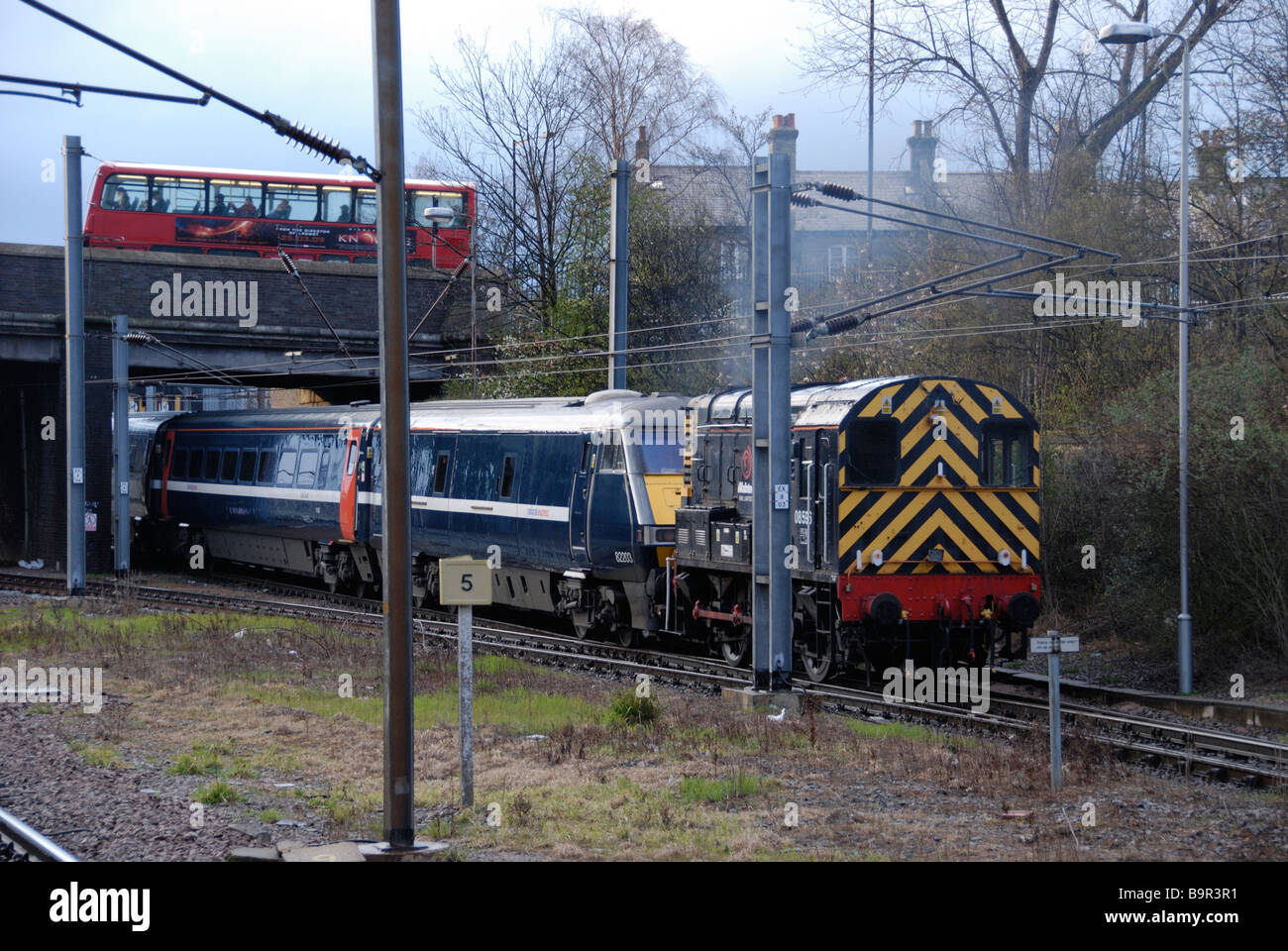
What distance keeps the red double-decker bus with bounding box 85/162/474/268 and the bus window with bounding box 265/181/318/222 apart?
1.0 inches

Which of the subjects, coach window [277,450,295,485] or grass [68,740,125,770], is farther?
coach window [277,450,295,485]

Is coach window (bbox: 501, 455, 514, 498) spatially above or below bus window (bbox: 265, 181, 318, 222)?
below

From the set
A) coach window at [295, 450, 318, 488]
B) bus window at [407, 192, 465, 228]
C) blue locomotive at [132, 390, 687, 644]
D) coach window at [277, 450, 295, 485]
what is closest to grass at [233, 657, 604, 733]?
blue locomotive at [132, 390, 687, 644]

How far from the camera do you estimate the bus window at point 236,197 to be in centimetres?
3584

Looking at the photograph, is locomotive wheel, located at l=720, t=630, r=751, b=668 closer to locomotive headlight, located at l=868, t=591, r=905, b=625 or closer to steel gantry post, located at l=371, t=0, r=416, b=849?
locomotive headlight, located at l=868, t=591, r=905, b=625

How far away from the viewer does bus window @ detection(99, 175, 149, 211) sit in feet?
115

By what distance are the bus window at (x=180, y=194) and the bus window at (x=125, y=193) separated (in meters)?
0.28

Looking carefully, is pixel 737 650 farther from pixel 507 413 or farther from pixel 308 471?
pixel 308 471

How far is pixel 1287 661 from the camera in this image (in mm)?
15484

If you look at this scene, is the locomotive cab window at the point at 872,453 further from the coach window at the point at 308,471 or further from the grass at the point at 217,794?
the coach window at the point at 308,471

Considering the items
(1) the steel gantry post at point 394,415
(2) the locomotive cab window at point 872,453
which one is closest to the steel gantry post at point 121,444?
(2) the locomotive cab window at point 872,453

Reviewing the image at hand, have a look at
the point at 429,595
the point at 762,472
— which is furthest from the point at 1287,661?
the point at 429,595

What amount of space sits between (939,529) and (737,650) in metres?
3.40
